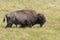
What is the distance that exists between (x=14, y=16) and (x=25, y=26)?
0.81 meters

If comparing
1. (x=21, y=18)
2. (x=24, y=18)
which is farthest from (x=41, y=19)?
(x=21, y=18)

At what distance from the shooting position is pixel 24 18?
566 inches

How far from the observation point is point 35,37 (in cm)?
1245

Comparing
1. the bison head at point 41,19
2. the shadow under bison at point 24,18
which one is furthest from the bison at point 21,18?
the bison head at point 41,19

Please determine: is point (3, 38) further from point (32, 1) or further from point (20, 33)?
point (32, 1)

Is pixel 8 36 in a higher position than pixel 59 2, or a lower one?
higher

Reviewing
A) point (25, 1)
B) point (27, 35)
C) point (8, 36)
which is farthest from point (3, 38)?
point (25, 1)

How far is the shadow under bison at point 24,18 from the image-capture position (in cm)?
1401

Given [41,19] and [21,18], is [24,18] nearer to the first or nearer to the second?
[21,18]

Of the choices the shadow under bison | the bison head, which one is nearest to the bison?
the shadow under bison

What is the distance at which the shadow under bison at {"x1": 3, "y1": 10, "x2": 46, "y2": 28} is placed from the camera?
1401 cm

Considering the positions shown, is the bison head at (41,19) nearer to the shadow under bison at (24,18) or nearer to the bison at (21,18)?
the shadow under bison at (24,18)

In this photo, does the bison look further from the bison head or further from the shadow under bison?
the bison head

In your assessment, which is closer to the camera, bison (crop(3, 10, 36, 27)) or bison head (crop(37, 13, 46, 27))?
bison (crop(3, 10, 36, 27))
